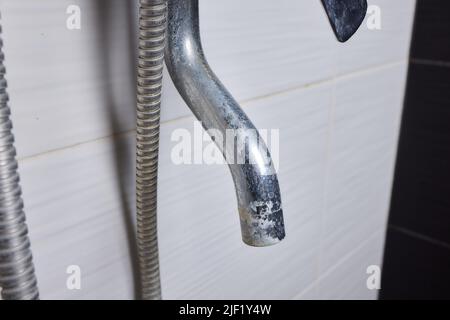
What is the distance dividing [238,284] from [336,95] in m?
0.22

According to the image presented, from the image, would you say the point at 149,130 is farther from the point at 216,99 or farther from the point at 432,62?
the point at 432,62

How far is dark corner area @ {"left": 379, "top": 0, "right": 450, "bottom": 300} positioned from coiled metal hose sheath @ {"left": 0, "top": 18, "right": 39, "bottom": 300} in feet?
1.74

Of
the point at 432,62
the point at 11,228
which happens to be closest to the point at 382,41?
the point at 432,62

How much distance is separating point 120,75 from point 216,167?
0.43ft

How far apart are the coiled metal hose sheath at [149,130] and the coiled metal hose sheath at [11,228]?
7 centimetres

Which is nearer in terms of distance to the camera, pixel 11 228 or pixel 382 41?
pixel 11 228

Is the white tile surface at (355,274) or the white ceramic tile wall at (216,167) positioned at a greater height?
the white ceramic tile wall at (216,167)

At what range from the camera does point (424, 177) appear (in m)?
0.67

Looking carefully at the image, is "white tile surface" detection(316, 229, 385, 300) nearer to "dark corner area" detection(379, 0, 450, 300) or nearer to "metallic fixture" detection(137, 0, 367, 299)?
"dark corner area" detection(379, 0, 450, 300)

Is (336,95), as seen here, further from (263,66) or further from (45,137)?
(45,137)

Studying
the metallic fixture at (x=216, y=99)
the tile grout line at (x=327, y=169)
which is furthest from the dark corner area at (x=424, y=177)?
the metallic fixture at (x=216, y=99)

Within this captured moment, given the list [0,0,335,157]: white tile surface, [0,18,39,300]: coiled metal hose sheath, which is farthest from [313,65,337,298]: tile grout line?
[0,18,39,300]: coiled metal hose sheath

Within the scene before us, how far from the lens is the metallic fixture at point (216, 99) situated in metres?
0.25

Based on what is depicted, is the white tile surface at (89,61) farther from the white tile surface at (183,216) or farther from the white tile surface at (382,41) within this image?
the white tile surface at (382,41)
